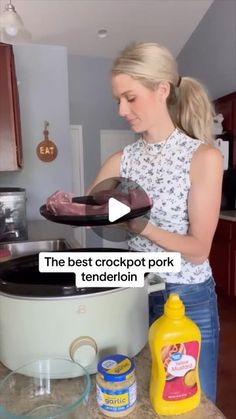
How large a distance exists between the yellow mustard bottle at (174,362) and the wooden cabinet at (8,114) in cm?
111

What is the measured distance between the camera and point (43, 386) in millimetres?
612

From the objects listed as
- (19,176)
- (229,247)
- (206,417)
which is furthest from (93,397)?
(229,247)

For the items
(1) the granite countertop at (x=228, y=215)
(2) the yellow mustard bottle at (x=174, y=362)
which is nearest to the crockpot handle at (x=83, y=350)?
(2) the yellow mustard bottle at (x=174, y=362)

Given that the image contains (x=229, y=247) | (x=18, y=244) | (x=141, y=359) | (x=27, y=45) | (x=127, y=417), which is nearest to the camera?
(x=127, y=417)

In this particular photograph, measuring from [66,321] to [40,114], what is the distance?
1897 millimetres

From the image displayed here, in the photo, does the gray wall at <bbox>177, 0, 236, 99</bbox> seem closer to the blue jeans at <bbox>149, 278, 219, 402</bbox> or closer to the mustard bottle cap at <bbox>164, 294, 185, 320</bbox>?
the blue jeans at <bbox>149, 278, 219, 402</bbox>

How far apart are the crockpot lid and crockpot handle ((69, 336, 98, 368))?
0.08 meters

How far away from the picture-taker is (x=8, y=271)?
0.70 metres

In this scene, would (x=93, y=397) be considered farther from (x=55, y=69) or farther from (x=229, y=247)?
(x=229, y=247)

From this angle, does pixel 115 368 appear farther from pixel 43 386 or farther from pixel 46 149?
pixel 46 149

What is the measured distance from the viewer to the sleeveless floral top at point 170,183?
782 mm

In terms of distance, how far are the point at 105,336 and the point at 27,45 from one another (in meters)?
2.07

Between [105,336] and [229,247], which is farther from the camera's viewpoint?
[229,247]

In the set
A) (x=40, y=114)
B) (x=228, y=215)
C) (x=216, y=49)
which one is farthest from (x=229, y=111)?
(x=40, y=114)
